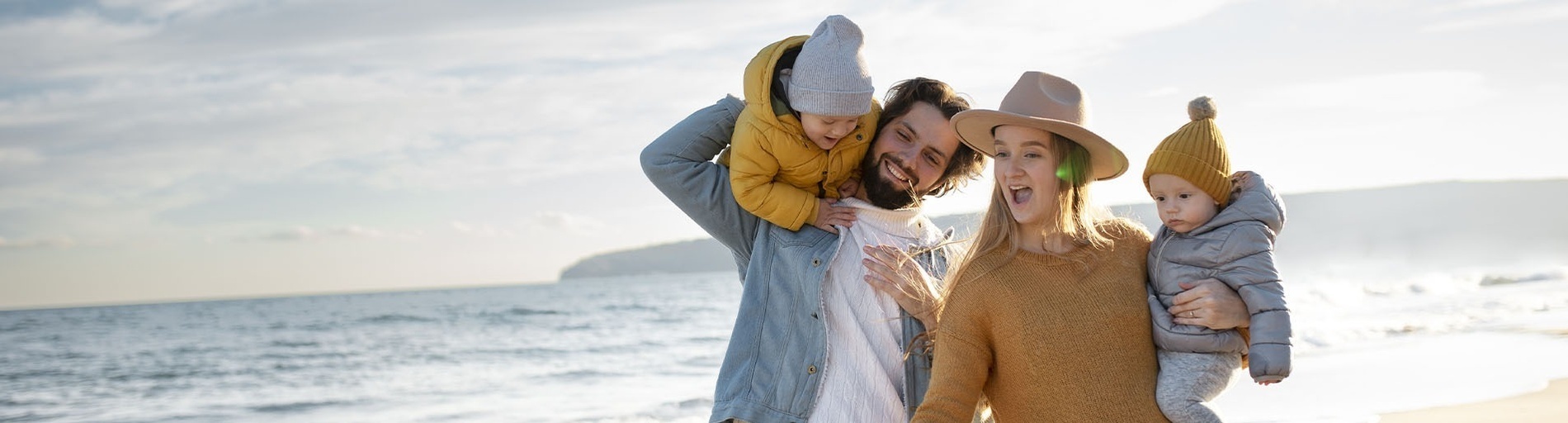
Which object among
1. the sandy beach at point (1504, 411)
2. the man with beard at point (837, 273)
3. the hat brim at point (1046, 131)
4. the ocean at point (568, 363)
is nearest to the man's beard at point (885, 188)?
the man with beard at point (837, 273)

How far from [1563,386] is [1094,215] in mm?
6871

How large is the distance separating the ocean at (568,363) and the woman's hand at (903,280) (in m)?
5.30

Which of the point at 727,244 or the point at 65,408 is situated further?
the point at 65,408

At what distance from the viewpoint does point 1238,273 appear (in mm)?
2193

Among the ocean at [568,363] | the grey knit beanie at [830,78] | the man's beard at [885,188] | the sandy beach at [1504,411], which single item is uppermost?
the grey knit beanie at [830,78]

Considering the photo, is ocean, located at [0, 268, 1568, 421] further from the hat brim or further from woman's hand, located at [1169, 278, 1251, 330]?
woman's hand, located at [1169, 278, 1251, 330]

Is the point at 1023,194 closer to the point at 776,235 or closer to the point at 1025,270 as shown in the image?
the point at 1025,270

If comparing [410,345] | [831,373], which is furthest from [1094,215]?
[410,345]

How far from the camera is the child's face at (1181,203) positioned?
2271mm

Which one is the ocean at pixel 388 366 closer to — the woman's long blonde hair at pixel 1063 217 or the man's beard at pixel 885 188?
the man's beard at pixel 885 188

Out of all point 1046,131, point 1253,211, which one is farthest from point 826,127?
point 1253,211

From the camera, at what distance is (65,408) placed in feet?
44.6

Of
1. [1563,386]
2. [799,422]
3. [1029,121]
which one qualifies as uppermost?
[1029,121]

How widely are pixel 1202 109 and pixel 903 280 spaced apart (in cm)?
75
